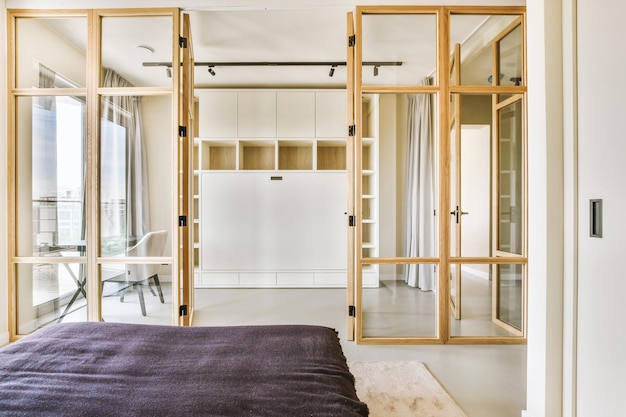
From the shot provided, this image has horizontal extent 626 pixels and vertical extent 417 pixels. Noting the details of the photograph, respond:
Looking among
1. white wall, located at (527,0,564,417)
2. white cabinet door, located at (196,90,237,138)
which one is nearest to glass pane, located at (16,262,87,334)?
white cabinet door, located at (196,90,237,138)

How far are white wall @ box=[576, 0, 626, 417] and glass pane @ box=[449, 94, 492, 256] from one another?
50.8 inches

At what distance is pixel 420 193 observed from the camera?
282 cm

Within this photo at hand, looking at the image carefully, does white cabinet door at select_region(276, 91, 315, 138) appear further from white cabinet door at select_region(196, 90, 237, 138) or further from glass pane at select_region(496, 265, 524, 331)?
glass pane at select_region(496, 265, 524, 331)

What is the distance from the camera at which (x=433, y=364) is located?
2.28 m

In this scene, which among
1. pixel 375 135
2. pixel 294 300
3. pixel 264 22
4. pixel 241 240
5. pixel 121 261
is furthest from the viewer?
pixel 241 240

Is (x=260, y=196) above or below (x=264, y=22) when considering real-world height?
below

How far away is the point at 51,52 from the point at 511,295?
456 cm

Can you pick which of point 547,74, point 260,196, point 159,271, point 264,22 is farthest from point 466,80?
point 159,271

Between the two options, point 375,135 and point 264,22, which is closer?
point 375,135

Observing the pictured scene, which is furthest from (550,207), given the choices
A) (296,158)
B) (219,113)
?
(219,113)

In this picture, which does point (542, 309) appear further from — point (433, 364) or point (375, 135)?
point (375, 135)

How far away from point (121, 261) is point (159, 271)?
12.7 inches

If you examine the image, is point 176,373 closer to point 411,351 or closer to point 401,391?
point 401,391

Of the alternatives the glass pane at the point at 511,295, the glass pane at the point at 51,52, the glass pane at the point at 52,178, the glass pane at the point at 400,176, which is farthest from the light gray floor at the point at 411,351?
the glass pane at the point at 51,52
